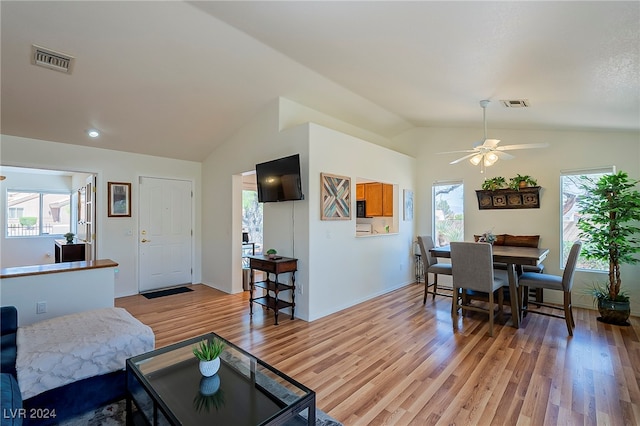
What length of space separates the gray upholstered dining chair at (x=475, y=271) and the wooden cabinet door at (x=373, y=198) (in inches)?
90.1

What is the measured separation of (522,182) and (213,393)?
5.19m

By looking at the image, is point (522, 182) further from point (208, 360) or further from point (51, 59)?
point (51, 59)

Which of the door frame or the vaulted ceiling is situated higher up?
the vaulted ceiling

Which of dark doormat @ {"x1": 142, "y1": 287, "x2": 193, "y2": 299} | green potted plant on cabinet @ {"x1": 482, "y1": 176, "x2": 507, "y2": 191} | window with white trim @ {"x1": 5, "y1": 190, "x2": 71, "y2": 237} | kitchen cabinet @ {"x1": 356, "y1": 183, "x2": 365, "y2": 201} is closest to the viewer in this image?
green potted plant on cabinet @ {"x1": 482, "y1": 176, "x2": 507, "y2": 191}

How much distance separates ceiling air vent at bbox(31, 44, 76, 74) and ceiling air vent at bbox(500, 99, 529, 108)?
487 centimetres

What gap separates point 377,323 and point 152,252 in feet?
14.0

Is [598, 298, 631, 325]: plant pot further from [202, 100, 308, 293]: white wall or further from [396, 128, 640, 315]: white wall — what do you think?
[202, 100, 308, 293]: white wall

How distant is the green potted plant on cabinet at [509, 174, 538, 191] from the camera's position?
469 centimetres

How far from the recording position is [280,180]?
406 centimetres

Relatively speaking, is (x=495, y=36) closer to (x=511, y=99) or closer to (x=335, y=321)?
(x=511, y=99)

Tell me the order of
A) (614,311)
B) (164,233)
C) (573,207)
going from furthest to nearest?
(164,233) < (573,207) < (614,311)

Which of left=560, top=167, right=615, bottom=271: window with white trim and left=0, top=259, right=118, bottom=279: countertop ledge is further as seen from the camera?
left=560, top=167, right=615, bottom=271: window with white trim

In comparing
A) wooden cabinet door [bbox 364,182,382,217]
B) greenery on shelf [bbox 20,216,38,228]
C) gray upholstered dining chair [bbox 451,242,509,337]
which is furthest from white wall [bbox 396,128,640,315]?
greenery on shelf [bbox 20,216,38,228]

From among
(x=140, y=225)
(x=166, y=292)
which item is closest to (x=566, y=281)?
(x=166, y=292)
